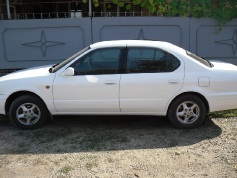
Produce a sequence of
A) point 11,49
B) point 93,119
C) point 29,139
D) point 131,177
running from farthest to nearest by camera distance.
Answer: point 11,49 < point 93,119 < point 29,139 < point 131,177

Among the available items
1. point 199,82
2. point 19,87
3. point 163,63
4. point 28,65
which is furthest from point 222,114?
point 28,65

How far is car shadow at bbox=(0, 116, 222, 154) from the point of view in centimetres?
484

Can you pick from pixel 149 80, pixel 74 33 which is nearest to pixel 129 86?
pixel 149 80

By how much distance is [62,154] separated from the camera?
15.1ft

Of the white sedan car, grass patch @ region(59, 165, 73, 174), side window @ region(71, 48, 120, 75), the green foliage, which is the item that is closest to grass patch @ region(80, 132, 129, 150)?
the white sedan car

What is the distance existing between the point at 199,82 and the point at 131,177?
214 centimetres

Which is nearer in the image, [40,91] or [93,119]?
[40,91]

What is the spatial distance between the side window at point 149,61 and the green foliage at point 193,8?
11.8 ft

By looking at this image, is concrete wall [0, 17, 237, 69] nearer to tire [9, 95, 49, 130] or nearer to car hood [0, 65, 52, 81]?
car hood [0, 65, 52, 81]

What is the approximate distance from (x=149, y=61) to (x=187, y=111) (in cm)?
106

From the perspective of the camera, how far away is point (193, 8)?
8.68 metres

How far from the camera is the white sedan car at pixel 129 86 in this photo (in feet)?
17.2

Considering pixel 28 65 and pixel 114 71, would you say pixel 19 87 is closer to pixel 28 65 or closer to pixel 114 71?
pixel 114 71

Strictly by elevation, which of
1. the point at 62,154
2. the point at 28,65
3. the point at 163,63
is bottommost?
the point at 62,154
